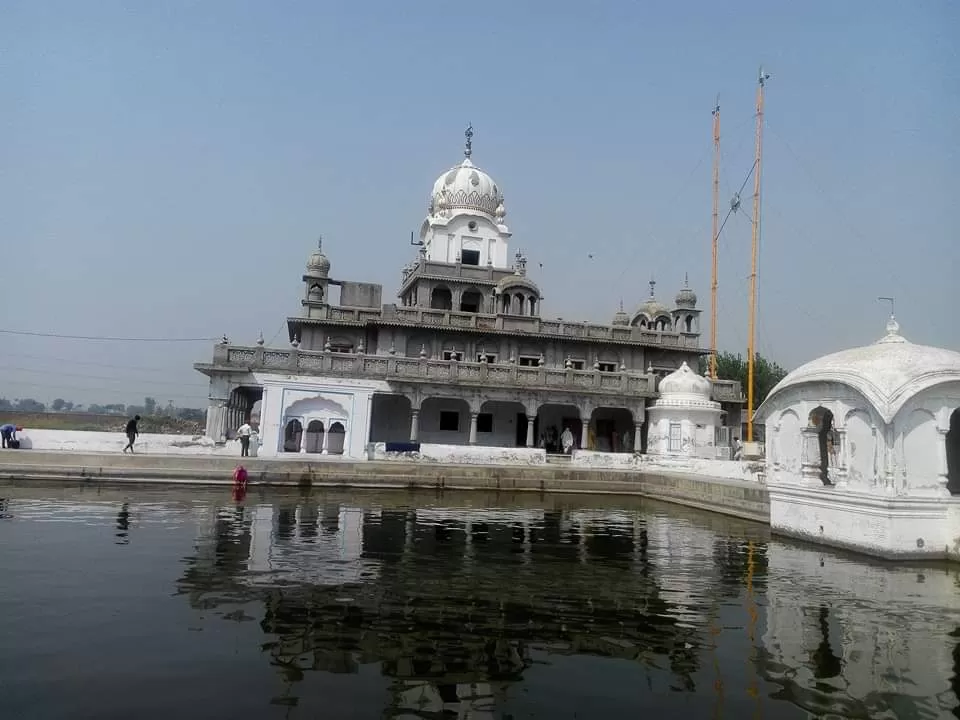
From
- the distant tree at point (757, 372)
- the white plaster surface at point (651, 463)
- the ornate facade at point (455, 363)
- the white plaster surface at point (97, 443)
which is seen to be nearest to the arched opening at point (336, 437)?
the ornate facade at point (455, 363)

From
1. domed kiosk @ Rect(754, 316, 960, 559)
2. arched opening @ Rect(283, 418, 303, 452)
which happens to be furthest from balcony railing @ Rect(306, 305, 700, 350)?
domed kiosk @ Rect(754, 316, 960, 559)

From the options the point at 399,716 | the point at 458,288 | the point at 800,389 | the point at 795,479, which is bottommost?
the point at 399,716

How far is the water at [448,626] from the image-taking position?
6.04 m

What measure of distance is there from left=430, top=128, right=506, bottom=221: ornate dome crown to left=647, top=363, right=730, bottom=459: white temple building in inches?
702

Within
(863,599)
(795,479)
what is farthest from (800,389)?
(863,599)

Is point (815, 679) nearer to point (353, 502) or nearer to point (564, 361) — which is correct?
point (353, 502)

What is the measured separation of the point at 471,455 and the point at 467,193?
2082cm

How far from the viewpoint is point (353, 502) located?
19.9 meters

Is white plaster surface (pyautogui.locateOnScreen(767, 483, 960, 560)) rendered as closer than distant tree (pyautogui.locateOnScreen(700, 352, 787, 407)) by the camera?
Yes

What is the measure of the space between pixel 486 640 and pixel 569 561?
4923 mm

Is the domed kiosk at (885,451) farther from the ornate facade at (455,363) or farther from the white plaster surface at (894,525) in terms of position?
the ornate facade at (455,363)

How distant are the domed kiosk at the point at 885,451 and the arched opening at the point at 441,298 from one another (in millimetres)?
24456

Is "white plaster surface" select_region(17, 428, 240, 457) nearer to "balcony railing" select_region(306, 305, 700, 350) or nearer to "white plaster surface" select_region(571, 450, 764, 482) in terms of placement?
"balcony railing" select_region(306, 305, 700, 350)

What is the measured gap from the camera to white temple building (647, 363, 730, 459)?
29.2 m
